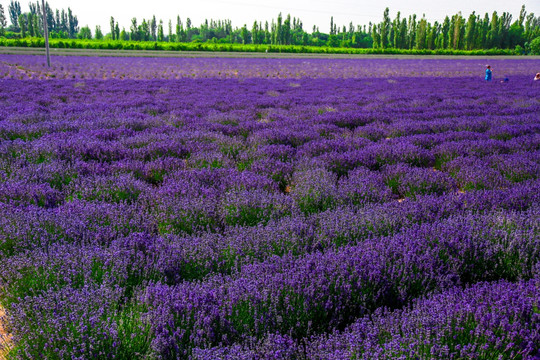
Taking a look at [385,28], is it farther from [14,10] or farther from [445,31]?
[14,10]

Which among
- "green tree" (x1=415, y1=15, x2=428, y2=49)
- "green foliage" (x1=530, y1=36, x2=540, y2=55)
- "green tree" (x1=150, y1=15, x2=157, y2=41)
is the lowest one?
"green foliage" (x1=530, y1=36, x2=540, y2=55)

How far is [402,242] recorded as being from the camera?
8.21 feet

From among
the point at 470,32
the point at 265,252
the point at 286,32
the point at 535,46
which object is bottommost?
the point at 265,252

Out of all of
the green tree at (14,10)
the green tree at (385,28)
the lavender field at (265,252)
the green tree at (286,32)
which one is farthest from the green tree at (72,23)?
the lavender field at (265,252)

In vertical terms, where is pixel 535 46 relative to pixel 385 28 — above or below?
below

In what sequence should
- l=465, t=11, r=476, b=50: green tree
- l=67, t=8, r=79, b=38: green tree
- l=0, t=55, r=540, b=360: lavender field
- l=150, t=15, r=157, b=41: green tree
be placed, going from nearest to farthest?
l=0, t=55, r=540, b=360: lavender field → l=465, t=11, r=476, b=50: green tree → l=150, t=15, r=157, b=41: green tree → l=67, t=8, r=79, b=38: green tree

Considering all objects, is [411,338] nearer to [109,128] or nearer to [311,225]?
[311,225]

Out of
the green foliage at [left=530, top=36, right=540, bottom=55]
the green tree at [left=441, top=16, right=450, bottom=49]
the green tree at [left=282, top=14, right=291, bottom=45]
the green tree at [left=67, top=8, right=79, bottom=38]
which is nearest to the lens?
the green foliage at [left=530, top=36, right=540, bottom=55]

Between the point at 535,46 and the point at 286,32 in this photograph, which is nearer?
the point at 535,46

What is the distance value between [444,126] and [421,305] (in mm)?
5940

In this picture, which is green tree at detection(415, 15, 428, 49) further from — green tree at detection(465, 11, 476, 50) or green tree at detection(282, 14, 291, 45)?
green tree at detection(282, 14, 291, 45)

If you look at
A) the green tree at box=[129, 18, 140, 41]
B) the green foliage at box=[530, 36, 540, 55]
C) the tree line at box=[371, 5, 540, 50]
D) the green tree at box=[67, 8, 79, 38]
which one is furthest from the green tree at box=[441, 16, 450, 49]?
the green tree at box=[67, 8, 79, 38]

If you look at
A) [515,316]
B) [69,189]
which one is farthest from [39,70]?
[515,316]

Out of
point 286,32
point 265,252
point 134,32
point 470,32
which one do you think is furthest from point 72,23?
point 265,252
